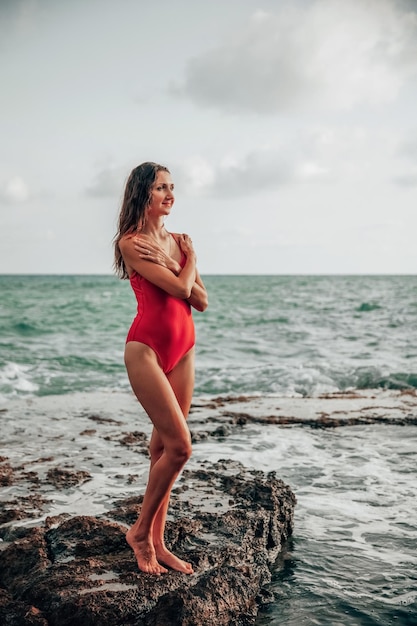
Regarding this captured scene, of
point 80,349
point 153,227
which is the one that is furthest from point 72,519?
point 80,349

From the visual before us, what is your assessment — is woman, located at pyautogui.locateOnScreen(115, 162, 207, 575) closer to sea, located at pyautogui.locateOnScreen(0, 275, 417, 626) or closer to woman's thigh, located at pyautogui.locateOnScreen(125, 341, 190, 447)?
woman's thigh, located at pyautogui.locateOnScreen(125, 341, 190, 447)

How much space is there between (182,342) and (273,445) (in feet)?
12.2

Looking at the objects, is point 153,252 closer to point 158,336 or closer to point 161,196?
point 161,196

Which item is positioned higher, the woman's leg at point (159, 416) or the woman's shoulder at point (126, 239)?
the woman's shoulder at point (126, 239)

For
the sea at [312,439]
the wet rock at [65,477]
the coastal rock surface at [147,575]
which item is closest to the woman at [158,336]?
the coastal rock surface at [147,575]

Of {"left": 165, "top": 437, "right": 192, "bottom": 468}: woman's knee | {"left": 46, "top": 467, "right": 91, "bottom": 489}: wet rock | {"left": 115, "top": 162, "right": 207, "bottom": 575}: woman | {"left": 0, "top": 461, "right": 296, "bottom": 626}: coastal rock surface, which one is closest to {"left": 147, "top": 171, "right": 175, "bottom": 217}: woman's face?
{"left": 115, "top": 162, "right": 207, "bottom": 575}: woman

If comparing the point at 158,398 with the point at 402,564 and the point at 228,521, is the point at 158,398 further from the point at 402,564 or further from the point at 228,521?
the point at 402,564

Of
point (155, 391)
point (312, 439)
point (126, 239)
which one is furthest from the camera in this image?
point (312, 439)

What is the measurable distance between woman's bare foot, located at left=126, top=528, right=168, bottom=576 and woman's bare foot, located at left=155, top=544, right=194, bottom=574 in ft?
0.18

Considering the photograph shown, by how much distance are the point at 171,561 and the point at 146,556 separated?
0.47 feet

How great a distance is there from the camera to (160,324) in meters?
3.48

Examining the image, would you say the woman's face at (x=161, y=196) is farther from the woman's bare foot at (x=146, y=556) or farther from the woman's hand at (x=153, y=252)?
the woman's bare foot at (x=146, y=556)

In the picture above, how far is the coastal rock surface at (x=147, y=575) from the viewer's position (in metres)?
3.22

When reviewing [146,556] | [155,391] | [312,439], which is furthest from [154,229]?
[312,439]
